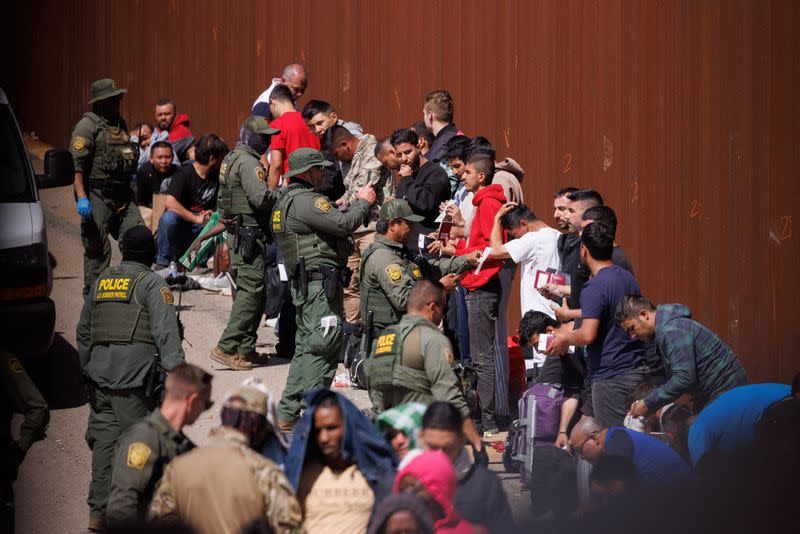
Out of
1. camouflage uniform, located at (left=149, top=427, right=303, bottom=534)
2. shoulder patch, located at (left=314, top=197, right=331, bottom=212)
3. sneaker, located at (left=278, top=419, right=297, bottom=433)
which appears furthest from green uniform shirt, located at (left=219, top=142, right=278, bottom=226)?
camouflage uniform, located at (left=149, top=427, right=303, bottom=534)

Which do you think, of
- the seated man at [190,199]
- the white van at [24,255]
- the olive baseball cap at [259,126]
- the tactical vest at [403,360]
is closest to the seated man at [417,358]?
the tactical vest at [403,360]

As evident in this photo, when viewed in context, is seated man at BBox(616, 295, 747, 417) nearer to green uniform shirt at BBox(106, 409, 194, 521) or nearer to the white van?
green uniform shirt at BBox(106, 409, 194, 521)

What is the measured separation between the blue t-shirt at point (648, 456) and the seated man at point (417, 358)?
85 centimetres

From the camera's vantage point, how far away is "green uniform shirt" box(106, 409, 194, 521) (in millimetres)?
5594

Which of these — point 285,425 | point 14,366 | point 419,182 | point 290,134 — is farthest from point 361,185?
point 14,366

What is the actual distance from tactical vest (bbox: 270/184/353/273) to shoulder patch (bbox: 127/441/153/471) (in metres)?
3.70

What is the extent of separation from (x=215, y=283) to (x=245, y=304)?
13.2ft

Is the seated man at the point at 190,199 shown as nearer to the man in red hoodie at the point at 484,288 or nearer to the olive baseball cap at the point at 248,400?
the man in red hoodie at the point at 484,288

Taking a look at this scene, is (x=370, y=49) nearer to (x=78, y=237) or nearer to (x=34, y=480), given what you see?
(x=78, y=237)

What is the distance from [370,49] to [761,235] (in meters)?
6.83

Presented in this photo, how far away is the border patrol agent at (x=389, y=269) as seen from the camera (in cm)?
812

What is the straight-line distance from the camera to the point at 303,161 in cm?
919

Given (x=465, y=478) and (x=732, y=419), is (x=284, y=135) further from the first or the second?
(x=465, y=478)

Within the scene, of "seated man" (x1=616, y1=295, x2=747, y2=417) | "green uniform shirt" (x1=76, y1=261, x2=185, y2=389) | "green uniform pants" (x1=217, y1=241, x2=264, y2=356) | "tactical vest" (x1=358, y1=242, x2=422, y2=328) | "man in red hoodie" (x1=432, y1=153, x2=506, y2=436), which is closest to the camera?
"seated man" (x1=616, y1=295, x2=747, y2=417)
